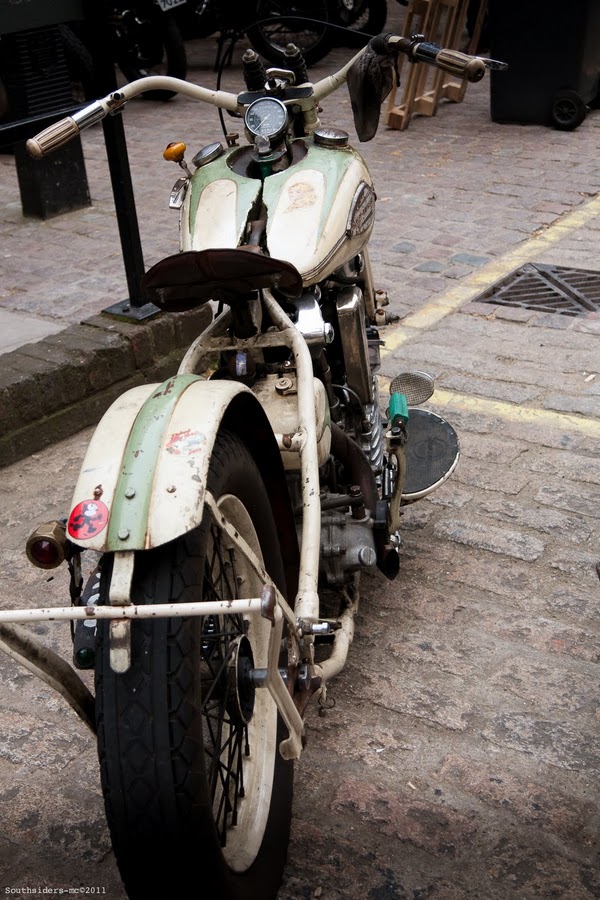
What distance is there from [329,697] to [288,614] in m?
0.87

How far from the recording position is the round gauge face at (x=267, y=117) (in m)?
2.84

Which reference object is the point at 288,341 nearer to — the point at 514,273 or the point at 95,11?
the point at 95,11

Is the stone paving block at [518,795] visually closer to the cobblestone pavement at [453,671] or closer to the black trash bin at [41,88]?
the cobblestone pavement at [453,671]

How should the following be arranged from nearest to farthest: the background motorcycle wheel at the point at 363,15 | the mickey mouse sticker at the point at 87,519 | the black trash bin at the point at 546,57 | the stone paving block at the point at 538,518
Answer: the mickey mouse sticker at the point at 87,519
the stone paving block at the point at 538,518
the black trash bin at the point at 546,57
the background motorcycle wheel at the point at 363,15

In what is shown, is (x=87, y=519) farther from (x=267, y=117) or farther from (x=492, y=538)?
(x=492, y=538)

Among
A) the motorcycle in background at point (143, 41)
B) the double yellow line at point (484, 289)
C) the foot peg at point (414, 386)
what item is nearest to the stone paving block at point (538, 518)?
the foot peg at point (414, 386)

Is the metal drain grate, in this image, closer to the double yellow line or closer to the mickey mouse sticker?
the double yellow line

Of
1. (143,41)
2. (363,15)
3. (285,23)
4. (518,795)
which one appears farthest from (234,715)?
(363,15)

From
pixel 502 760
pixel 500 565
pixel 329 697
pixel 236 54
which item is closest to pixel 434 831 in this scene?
pixel 502 760

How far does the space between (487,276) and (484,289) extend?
7.8 inches

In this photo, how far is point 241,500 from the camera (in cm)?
226

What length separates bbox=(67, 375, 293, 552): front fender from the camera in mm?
1844

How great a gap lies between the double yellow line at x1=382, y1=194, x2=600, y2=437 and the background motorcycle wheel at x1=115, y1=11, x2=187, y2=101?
4.27 metres

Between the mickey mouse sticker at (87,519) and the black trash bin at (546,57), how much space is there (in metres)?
7.18
